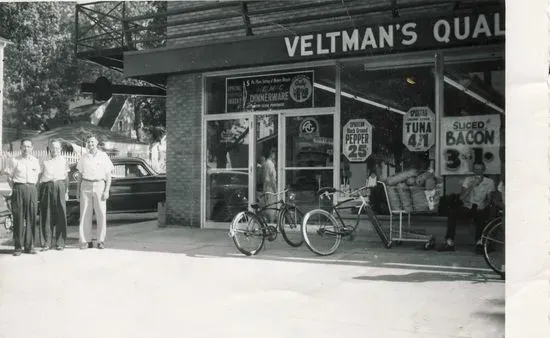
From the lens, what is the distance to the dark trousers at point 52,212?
6605 mm

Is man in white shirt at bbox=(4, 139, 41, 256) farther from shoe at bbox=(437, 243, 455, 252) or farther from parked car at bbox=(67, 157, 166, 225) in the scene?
shoe at bbox=(437, 243, 455, 252)

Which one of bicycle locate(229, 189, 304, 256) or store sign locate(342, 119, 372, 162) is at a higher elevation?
store sign locate(342, 119, 372, 162)

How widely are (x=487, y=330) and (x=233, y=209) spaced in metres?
5.75

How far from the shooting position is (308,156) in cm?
797

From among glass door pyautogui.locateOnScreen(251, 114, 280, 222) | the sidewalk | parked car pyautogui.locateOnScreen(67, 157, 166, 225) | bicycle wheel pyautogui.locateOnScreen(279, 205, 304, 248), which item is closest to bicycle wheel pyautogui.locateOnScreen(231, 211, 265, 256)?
the sidewalk

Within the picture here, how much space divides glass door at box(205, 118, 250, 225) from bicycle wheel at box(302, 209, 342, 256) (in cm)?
253

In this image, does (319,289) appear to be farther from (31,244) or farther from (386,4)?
(386,4)

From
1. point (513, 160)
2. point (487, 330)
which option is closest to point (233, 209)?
point (487, 330)

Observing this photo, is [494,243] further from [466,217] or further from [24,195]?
[24,195]

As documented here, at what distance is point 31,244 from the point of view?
638 cm

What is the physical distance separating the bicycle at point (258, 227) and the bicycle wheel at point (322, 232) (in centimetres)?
38

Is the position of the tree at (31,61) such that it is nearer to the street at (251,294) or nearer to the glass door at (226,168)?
the street at (251,294)

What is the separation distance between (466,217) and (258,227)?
7.79 ft

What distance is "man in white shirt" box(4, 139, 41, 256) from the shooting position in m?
6.07
